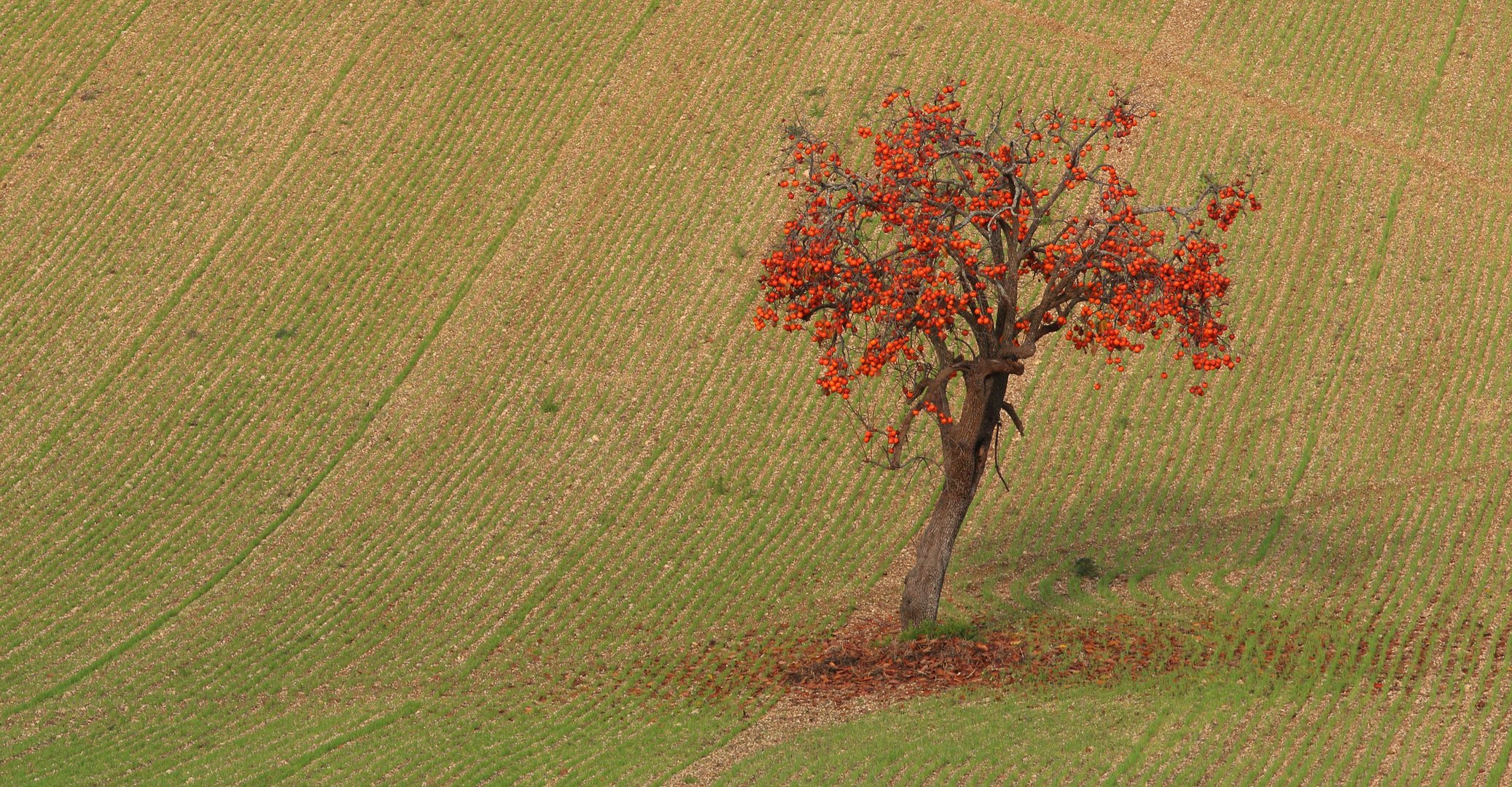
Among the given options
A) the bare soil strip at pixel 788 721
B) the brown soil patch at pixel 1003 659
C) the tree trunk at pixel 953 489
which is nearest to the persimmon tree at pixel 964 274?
the tree trunk at pixel 953 489

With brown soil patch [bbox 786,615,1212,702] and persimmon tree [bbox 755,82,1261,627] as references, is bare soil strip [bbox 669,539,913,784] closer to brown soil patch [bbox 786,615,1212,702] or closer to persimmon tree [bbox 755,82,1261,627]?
brown soil patch [bbox 786,615,1212,702]

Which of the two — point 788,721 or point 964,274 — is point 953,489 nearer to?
point 964,274

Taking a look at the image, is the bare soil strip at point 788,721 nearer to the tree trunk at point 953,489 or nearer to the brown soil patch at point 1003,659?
the brown soil patch at point 1003,659

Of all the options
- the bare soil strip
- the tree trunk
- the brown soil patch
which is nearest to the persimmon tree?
the tree trunk

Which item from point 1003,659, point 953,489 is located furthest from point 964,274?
point 1003,659

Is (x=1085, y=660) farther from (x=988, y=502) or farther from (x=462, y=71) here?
(x=462, y=71)

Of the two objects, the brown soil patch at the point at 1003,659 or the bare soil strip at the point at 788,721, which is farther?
the brown soil patch at the point at 1003,659

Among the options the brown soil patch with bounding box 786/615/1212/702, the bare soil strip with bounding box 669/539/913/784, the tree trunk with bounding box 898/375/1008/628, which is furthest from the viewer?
the brown soil patch with bounding box 786/615/1212/702

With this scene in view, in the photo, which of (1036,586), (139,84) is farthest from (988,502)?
(139,84)
